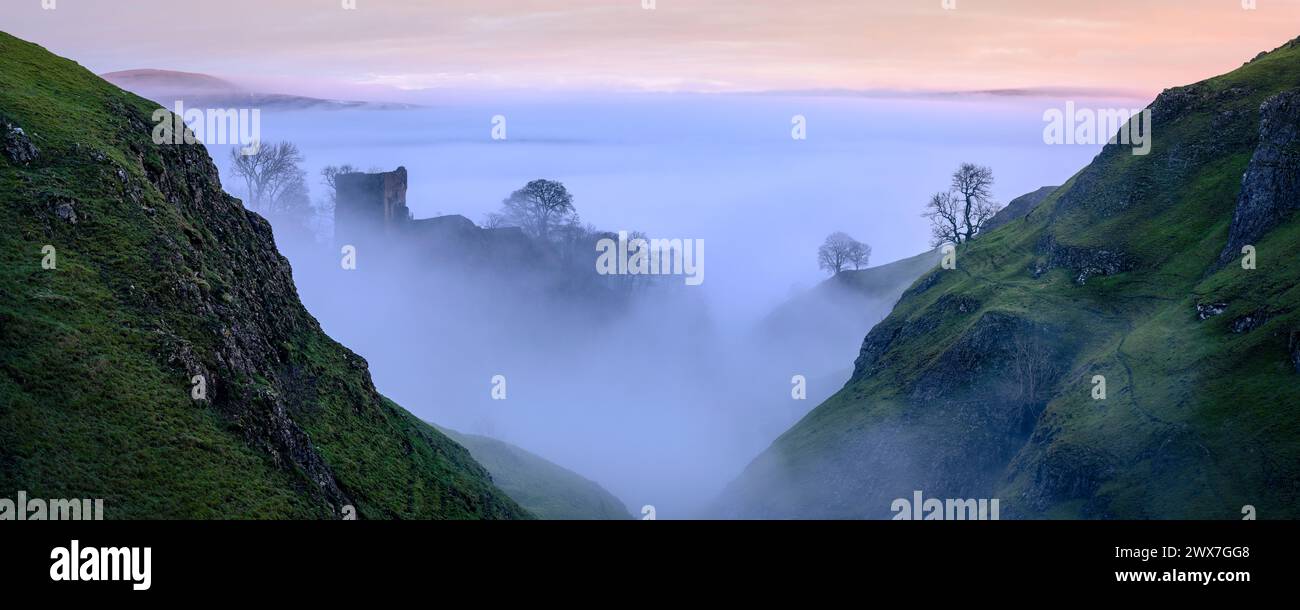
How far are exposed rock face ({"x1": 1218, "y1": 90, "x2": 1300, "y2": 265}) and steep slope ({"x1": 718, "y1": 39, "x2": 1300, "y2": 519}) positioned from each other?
0.18 meters

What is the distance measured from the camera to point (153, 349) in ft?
218

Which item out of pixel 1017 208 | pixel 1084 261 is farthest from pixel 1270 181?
pixel 1017 208

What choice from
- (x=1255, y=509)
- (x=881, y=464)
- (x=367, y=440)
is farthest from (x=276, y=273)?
(x=1255, y=509)

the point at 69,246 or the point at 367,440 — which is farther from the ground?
the point at 69,246

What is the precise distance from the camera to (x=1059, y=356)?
11831 centimetres

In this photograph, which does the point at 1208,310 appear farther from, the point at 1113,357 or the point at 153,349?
the point at 153,349

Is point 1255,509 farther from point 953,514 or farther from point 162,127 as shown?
point 162,127

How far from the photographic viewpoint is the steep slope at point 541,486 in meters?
134

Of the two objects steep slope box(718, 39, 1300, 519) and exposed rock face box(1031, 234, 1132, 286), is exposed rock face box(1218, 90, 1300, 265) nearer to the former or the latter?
steep slope box(718, 39, 1300, 519)

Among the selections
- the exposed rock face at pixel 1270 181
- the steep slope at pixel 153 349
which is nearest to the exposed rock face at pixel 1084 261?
the exposed rock face at pixel 1270 181

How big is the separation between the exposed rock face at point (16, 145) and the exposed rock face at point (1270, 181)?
346 feet

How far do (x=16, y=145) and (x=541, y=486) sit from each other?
277 feet

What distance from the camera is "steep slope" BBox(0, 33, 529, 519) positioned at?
59.3 metres

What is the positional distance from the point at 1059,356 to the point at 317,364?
73873 millimetres
